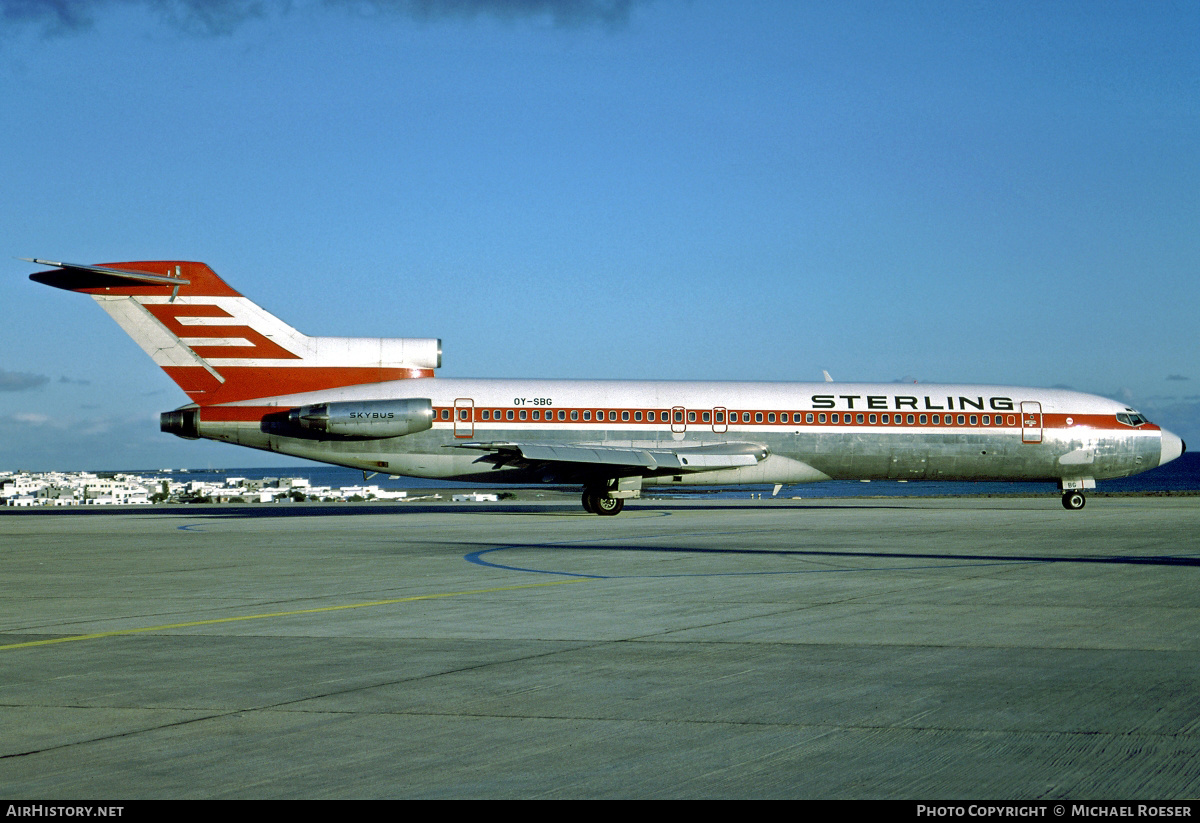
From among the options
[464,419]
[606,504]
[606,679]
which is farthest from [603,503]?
[606,679]

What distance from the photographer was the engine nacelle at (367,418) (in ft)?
103

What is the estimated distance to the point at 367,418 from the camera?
31484 mm

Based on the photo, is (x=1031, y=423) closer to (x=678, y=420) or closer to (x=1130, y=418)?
(x=1130, y=418)

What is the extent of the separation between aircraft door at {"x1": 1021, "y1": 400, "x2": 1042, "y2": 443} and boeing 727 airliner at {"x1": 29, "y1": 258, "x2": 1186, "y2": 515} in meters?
0.05

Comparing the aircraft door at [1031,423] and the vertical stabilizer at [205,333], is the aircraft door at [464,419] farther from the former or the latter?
the aircraft door at [1031,423]

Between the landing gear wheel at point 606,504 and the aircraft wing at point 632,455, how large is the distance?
1.09m

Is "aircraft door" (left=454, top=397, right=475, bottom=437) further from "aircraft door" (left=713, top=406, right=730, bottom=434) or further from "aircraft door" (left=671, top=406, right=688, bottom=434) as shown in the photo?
"aircraft door" (left=713, top=406, right=730, bottom=434)

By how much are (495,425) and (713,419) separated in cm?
667

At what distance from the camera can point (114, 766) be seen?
500 centimetres

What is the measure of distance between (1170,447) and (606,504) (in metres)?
19.3

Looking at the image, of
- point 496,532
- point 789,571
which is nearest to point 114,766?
point 789,571

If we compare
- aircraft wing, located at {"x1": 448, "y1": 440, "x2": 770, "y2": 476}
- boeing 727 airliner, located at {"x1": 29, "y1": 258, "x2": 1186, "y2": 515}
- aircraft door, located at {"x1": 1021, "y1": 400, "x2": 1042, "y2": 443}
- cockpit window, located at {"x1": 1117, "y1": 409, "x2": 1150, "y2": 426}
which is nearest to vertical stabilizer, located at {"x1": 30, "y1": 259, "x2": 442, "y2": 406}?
boeing 727 airliner, located at {"x1": 29, "y1": 258, "x2": 1186, "y2": 515}

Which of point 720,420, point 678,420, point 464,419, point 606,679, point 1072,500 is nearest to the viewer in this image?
point 606,679
